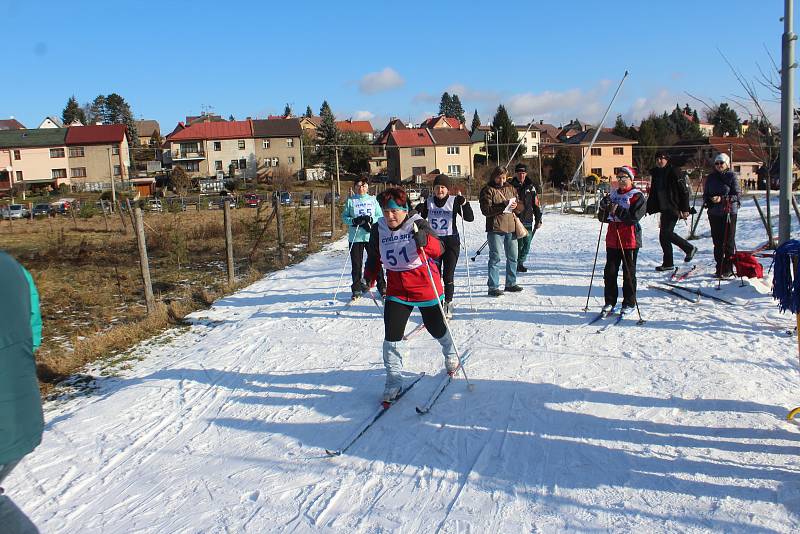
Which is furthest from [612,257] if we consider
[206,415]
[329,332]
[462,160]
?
[462,160]

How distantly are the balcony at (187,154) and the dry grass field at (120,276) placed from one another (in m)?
47.7

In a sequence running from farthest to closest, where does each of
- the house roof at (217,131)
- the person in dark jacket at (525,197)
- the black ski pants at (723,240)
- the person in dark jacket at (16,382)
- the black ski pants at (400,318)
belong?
the house roof at (217,131), the person in dark jacket at (525,197), the black ski pants at (723,240), the black ski pants at (400,318), the person in dark jacket at (16,382)

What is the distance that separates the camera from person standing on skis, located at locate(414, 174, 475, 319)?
8.34 m

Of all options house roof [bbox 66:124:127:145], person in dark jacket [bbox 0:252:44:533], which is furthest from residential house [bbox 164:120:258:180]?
person in dark jacket [bbox 0:252:44:533]

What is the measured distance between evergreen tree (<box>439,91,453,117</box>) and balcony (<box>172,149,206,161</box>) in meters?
90.8

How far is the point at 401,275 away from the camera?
5734mm

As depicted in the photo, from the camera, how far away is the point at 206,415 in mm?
5973

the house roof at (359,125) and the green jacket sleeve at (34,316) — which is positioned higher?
the house roof at (359,125)

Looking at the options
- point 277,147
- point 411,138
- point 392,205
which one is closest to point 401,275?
point 392,205

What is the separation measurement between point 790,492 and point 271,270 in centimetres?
1231

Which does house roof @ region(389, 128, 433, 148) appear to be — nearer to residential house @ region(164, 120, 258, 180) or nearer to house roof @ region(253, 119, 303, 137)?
house roof @ region(253, 119, 303, 137)

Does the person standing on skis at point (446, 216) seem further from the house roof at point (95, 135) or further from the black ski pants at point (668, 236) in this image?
the house roof at point (95, 135)

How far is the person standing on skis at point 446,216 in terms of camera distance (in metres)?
8.34

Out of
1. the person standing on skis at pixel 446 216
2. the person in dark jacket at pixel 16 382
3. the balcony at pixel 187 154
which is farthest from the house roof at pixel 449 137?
the person in dark jacket at pixel 16 382
